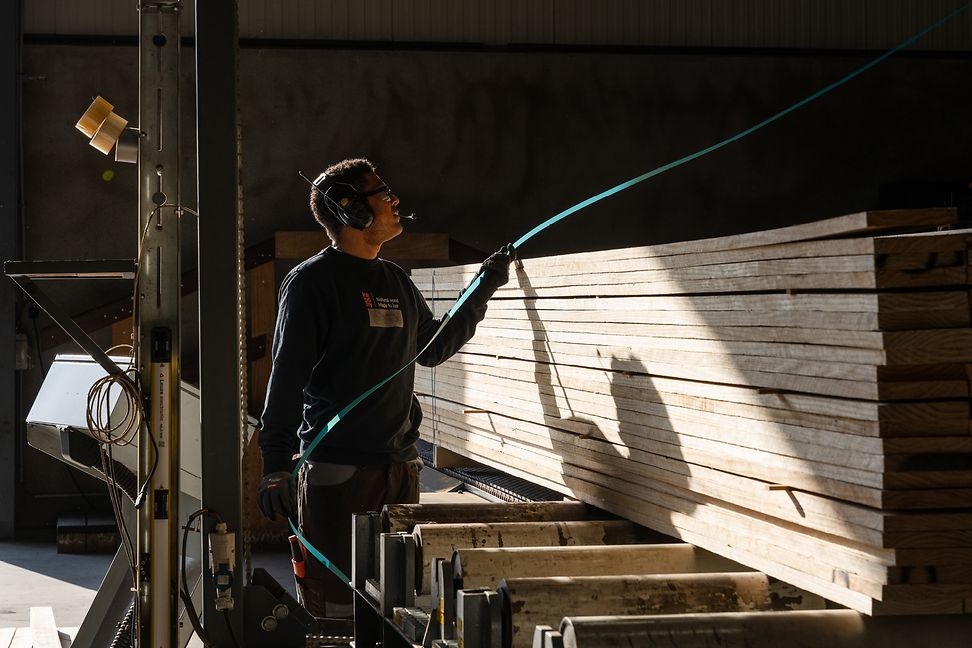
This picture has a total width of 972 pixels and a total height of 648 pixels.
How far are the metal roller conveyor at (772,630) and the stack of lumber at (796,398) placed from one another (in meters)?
0.07

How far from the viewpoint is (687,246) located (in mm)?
2811

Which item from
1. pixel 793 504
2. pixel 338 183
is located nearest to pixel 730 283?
pixel 793 504

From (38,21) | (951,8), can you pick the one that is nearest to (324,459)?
(38,21)

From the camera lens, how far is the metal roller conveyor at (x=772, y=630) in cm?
213

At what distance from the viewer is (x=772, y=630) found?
87.4 inches

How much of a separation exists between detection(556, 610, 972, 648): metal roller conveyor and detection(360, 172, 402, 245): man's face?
7.04ft

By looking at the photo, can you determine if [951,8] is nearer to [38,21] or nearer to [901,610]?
[38,21]

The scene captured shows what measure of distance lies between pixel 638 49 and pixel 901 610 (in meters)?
8.30

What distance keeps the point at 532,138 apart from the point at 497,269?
6.07m

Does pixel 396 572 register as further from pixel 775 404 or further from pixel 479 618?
pixel 775 404

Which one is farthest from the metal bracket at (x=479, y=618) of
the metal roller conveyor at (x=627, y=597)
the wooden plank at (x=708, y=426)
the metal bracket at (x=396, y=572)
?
the wooden plank at (x=708, y=426)

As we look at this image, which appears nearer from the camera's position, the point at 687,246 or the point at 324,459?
the point at 687,246

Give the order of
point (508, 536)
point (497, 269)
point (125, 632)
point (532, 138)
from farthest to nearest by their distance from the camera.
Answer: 1. point (532, 138)
2. point (125, 632)
3. point (497, 269)
4. point (508, 536)

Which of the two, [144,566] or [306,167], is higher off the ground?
[306,167]
